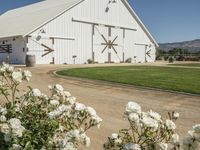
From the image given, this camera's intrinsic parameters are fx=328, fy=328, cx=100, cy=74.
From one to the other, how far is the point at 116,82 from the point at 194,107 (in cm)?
580

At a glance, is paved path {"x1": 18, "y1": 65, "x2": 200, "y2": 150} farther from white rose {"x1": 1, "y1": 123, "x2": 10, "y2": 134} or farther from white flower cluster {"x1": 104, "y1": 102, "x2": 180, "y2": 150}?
white flower cluster {"x1": 104, "y1": 102, "x2": 180, "y2": 150}

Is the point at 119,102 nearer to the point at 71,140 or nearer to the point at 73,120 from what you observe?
the point at 73,120

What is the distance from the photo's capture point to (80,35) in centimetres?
3384

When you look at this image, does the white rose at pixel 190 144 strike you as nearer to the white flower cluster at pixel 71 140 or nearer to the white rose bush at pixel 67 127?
the white rose bush at pixel 67 127

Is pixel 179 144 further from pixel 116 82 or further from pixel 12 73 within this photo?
pixel 116 82

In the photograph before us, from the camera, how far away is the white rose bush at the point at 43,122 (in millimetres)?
3092

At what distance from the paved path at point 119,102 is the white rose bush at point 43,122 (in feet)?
5.79

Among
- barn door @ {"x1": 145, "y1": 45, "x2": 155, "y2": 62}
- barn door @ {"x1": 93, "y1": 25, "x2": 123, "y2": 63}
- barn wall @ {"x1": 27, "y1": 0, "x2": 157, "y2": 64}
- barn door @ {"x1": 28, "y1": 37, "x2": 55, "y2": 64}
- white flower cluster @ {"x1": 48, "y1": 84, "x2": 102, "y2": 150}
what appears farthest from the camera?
barn door @ {"x1": 145, "y1": 45, "x2": 155, "y2": 62}

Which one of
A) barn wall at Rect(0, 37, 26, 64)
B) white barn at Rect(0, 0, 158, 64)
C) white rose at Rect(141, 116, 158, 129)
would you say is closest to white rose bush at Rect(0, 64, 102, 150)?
white rose at Rect(141, 116, 158, 129)

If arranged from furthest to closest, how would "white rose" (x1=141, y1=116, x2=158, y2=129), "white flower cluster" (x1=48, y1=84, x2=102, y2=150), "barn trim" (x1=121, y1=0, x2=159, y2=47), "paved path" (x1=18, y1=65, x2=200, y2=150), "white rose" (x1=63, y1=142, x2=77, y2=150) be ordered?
1. "barn trim" (x1=121, y1=0, x2=159, y2=47)
2. "paved path" (x1=18, y1=65, x2=200, y2=150)
3. "white flower cluster" (x1=48, y1=84, x2=102, y2=150)
4. "white rose" (x1=63, y1=142, x2=77, y2=150)
5. "white rose" (x1=141, y1=116, x2=158, y2=129)

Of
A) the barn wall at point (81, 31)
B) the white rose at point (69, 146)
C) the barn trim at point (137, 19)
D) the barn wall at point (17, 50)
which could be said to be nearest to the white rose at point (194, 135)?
the white rose at point (69, 146)

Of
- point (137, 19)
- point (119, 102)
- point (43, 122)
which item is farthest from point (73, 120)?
point (137, 19)

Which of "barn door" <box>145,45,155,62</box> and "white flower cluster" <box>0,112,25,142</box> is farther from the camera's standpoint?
"barn door" <box>145,45,155,62</box>

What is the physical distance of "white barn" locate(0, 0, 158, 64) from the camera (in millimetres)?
30422
